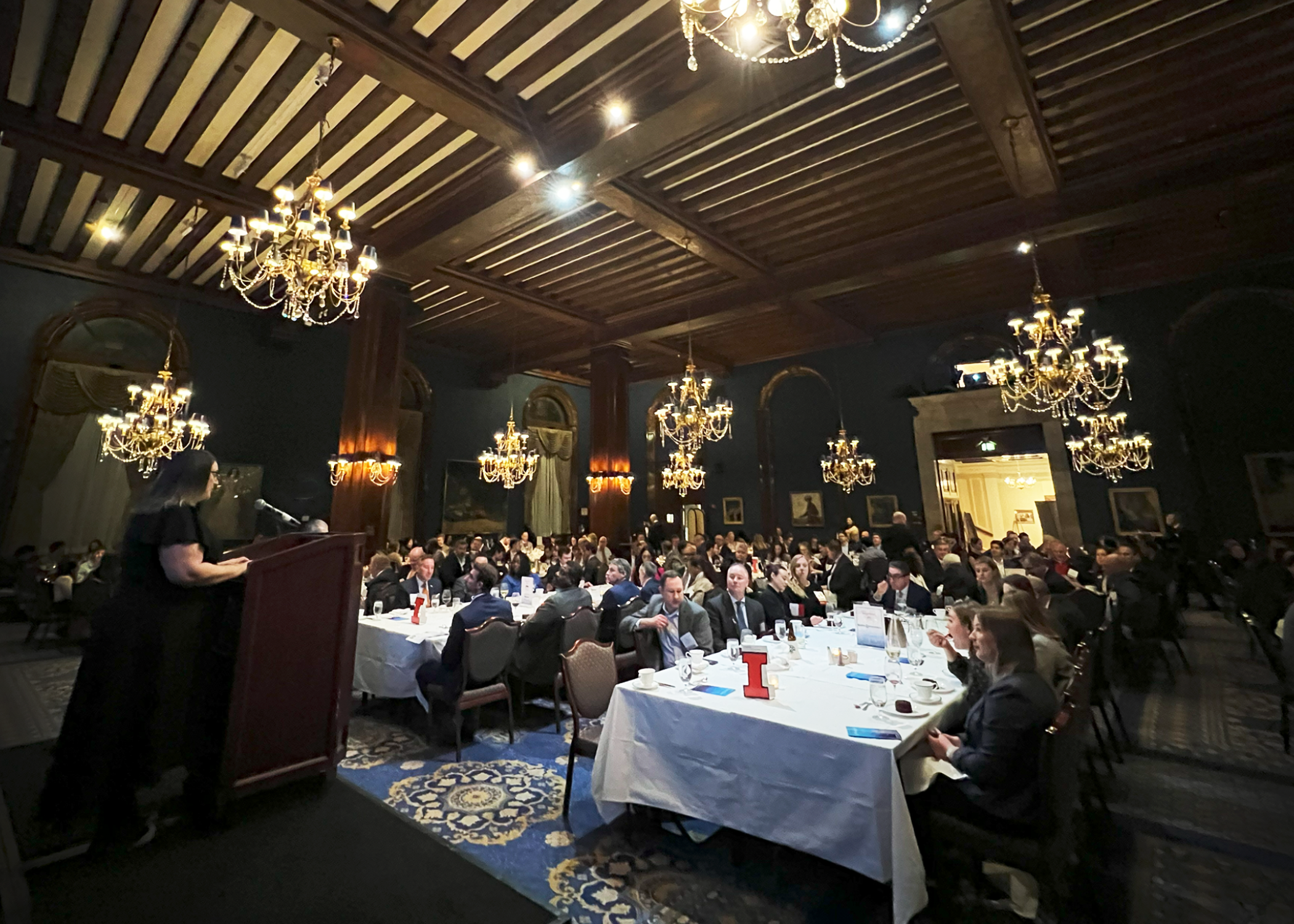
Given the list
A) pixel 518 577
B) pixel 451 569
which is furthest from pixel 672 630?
pixel 451 569

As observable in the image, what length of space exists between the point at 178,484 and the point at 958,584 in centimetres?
637

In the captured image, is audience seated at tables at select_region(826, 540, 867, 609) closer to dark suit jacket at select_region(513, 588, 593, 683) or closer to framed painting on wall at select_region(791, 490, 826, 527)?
dark suit jacket at select_region(513, 588, 593, 683)

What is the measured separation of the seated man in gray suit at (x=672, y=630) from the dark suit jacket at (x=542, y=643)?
0.88m

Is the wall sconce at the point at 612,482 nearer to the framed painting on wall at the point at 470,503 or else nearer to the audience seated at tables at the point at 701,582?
the framed painting on wall at the point at 470,503

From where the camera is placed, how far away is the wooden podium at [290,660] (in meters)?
1.84

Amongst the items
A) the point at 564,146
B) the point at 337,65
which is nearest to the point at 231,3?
the point at 337,65

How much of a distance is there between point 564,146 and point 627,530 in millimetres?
8016

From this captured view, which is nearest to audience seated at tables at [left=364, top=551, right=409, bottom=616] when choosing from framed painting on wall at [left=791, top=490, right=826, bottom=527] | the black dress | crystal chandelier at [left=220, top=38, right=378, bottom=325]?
crystal chandelier at [left=220, top=38, right=378, bottom=325]

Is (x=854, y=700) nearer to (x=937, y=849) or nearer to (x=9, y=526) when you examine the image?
(x=937, y=849)

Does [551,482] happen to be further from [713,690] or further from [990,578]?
[713,690]

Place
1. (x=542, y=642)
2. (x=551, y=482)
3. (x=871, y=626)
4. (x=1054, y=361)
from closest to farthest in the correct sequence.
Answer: (x=871, y=626), (x=542, y=642), (x=1054, y=361), (x=551, y=482)

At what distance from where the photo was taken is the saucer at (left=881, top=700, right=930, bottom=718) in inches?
94.0

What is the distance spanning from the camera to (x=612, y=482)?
11664 millimetres

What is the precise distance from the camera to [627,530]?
470 inches
